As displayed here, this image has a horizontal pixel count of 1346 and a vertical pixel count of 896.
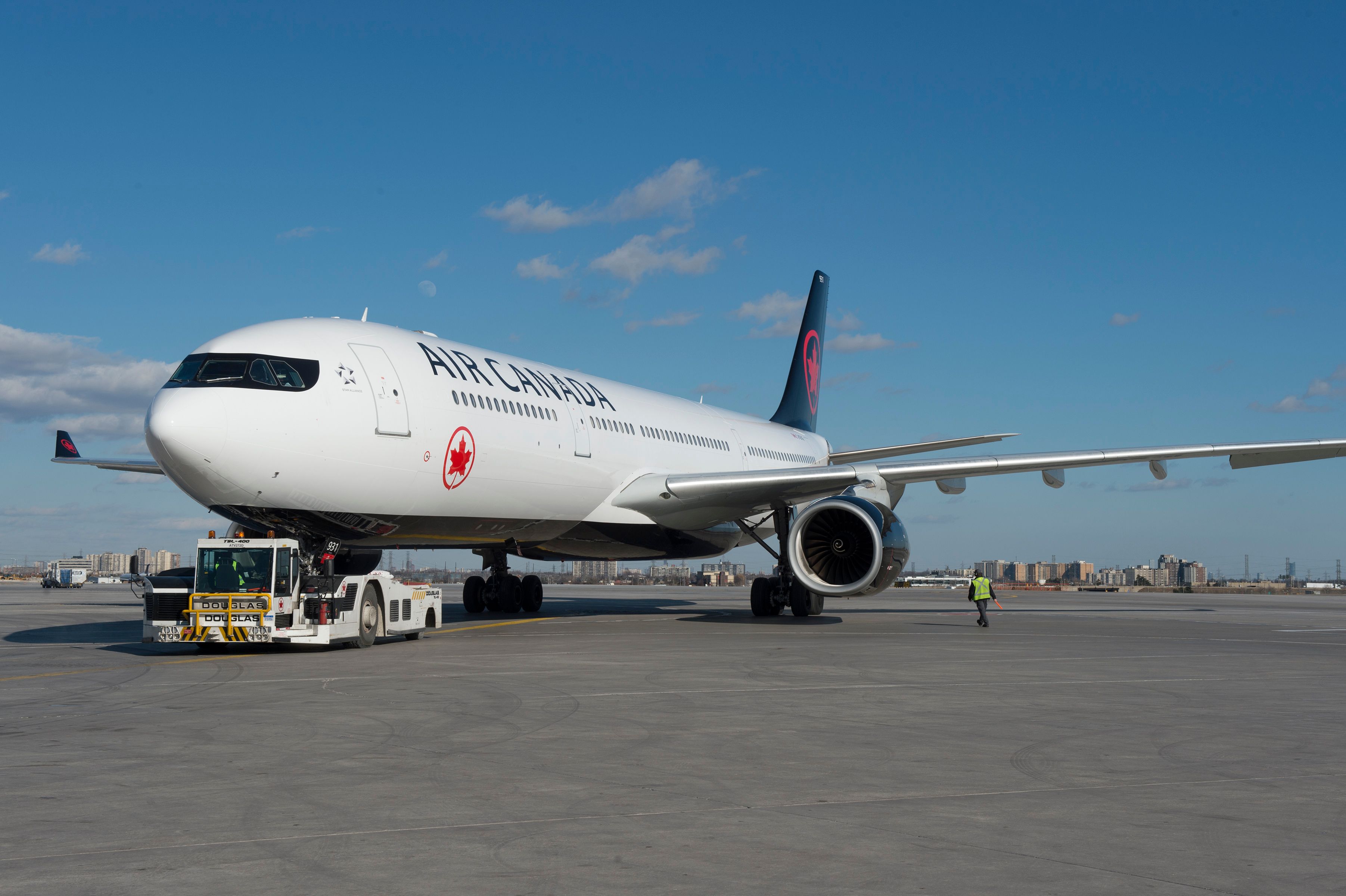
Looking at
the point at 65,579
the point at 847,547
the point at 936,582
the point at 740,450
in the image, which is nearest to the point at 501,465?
the point at 847,547

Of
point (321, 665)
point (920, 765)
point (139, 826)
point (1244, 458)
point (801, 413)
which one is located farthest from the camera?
point (801, 413)

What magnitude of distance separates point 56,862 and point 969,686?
786cm

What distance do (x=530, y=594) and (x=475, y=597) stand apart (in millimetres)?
1146

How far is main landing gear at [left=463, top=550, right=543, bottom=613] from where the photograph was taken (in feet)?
77.7

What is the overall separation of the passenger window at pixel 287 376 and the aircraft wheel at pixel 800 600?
1047 cm

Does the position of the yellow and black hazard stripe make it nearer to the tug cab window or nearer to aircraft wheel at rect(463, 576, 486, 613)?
the tug cab window

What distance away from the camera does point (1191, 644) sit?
1634cm

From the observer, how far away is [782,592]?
21.7m

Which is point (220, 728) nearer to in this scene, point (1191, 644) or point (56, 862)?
point (56, 862)

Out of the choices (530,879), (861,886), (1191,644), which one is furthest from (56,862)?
(1191,644)

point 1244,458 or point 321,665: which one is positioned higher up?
point 1244,458

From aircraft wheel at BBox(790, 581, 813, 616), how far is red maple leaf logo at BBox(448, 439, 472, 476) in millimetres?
7673

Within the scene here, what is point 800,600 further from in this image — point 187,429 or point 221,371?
point 187,429

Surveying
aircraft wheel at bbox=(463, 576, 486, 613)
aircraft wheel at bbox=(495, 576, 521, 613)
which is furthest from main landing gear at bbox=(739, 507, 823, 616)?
aircraft wheel at bbox=(463, 576, 486, 613)
